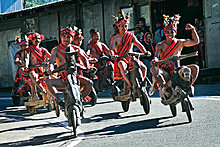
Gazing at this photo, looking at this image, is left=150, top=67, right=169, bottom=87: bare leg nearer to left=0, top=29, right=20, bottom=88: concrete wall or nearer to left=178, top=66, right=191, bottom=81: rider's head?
left=178, top=66, right=191, bottom=81: rider's head

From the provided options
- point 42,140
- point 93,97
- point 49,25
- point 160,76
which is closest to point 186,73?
point 160,76

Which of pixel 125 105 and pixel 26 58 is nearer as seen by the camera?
pixel 125 105

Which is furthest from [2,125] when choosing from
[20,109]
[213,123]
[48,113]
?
[213,123]

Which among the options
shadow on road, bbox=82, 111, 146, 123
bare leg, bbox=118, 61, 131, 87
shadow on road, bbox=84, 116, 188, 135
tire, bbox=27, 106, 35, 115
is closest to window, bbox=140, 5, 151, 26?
tire, bbox=27, 106, 35, 115

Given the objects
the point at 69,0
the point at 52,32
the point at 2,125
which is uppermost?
the point at 69,0

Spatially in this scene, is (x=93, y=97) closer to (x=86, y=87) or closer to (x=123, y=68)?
(x=123, y=68)

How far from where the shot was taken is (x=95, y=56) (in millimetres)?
12078

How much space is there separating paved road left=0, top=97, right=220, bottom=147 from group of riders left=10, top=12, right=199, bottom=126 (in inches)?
25.5

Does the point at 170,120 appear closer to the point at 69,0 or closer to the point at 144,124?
the point at 144,124

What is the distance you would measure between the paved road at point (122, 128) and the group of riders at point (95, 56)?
65 cm

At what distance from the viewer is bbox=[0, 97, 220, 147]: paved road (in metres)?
6.24

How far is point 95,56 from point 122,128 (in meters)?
4.98

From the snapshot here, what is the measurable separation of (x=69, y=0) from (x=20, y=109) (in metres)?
8.67

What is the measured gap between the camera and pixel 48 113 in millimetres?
10586
